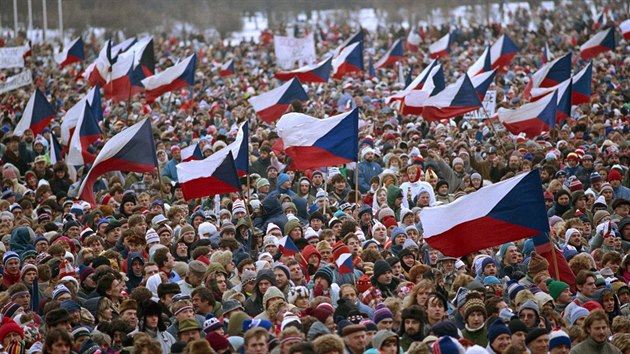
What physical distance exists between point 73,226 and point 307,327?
19.3ft

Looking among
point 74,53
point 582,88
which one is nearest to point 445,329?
point 582,88

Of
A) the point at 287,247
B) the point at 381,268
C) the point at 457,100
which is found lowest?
the point at 457,100

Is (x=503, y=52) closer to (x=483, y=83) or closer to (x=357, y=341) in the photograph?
(x=483, y=83)

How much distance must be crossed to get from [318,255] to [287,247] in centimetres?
45

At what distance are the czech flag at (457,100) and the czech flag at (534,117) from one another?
600 millimetres


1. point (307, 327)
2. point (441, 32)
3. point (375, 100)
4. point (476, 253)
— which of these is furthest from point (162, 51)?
point (307, 327)

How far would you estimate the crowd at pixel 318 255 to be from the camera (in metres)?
10.1

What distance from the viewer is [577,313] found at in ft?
36.0

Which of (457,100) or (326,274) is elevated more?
(326,274)

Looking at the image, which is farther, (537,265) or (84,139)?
(84,139)

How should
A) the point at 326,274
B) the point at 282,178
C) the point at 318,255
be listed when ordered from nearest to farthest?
the point at 326,274 < the point at 318,255 < the point at 282,178


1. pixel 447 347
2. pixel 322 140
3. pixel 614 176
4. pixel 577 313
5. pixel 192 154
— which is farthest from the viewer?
pixel 192 154

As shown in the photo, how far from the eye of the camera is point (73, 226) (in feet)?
49.7

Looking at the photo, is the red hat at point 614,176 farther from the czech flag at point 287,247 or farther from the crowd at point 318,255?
the czech flag at point 287,247
